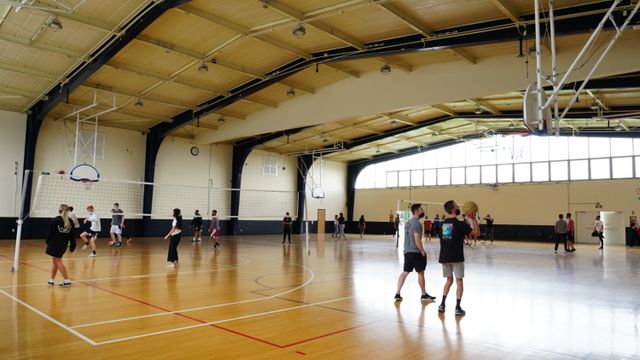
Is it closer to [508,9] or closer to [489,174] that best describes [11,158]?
[508,9]

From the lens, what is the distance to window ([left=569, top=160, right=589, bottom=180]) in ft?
80.3

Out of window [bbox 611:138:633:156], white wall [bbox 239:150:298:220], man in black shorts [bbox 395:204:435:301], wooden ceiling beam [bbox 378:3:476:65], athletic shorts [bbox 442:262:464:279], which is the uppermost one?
wooden ceiling beam [bbox 378:3:476:65]

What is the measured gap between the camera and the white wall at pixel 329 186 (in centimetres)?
3169

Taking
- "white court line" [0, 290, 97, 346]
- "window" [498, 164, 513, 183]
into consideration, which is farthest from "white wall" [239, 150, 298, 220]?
"white court line" [0, 290, 97, 346]

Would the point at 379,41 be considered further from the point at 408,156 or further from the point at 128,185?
the point at 408,156

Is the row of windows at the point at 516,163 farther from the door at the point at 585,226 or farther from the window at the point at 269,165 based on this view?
the window at the point at 269,165

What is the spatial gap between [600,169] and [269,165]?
755 inches

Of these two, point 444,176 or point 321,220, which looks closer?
point 444,176

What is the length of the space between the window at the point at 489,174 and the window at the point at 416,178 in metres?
4.32

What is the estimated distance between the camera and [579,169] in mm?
24703

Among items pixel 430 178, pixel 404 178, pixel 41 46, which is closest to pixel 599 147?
pixel 430 178

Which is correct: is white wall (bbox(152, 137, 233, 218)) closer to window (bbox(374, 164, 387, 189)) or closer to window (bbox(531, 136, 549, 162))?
window (bbox(374, 164, 387, 189))

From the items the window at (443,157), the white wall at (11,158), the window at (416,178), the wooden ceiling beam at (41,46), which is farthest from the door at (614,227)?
the white wall at (11,158)

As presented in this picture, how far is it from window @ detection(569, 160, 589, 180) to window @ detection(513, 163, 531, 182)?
2.29 metres
